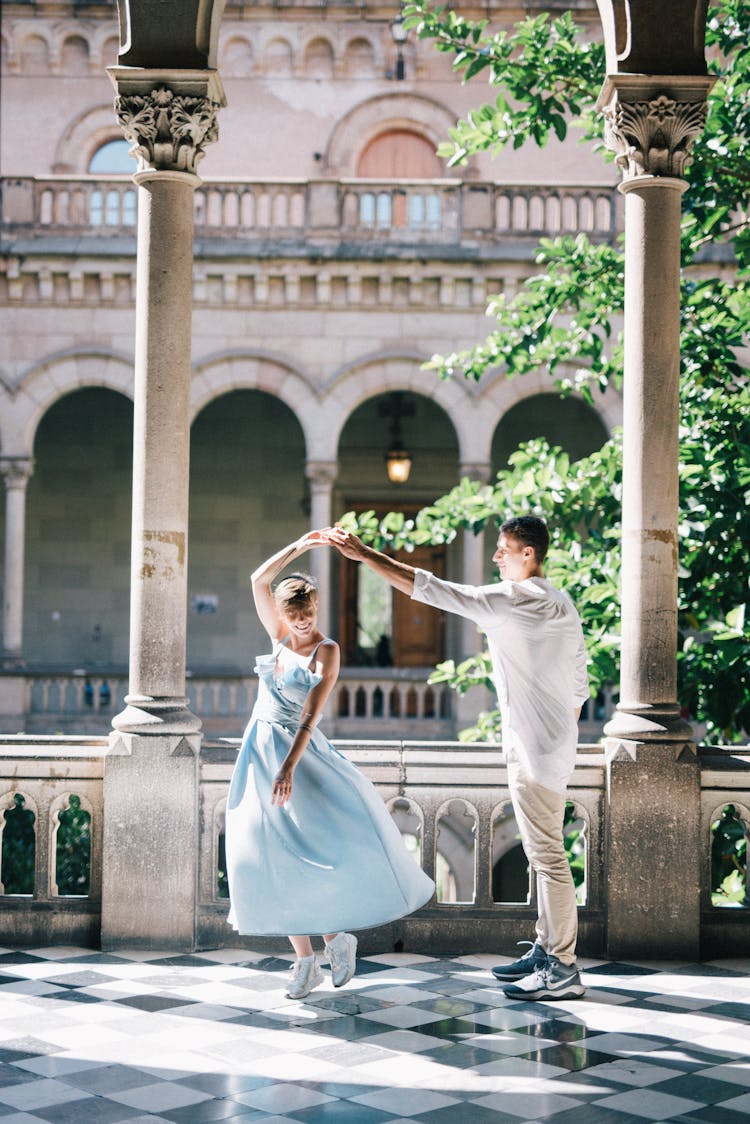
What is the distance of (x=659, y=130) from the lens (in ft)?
20.4

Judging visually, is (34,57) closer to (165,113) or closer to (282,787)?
(165,113)

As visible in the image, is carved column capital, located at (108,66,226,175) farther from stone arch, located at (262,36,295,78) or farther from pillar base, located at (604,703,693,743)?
stone arch, located at (262,36,295,78)

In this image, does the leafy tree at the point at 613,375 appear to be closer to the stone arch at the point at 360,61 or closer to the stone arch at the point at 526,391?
the stone arch at the point at 526,391

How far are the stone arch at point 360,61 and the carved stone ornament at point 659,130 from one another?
1451 cm

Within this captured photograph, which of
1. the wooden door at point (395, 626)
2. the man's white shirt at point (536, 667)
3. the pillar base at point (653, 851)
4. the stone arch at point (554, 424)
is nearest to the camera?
the man's white shirt at point (536, 667)

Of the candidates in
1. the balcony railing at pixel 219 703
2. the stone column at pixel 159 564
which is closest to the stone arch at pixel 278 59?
the balcony railing at pixel 219 703

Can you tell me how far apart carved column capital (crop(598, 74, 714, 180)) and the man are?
2.04m

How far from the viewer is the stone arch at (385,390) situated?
17.3 metres

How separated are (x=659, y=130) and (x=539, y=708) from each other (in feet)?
9.12

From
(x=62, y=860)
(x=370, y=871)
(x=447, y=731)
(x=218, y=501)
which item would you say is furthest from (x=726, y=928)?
(x=218, y=501)

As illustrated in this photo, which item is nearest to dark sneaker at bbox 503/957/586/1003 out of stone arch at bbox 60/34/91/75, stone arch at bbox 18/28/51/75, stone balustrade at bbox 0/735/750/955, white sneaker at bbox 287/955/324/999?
white sneaker at bbox 287/955/324/999

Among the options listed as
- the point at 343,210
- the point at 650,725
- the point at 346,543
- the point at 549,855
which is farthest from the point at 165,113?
the point at 343,210

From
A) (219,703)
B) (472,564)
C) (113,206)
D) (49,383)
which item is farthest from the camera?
(113,206)

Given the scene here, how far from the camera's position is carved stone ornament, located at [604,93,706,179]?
6.20 m
